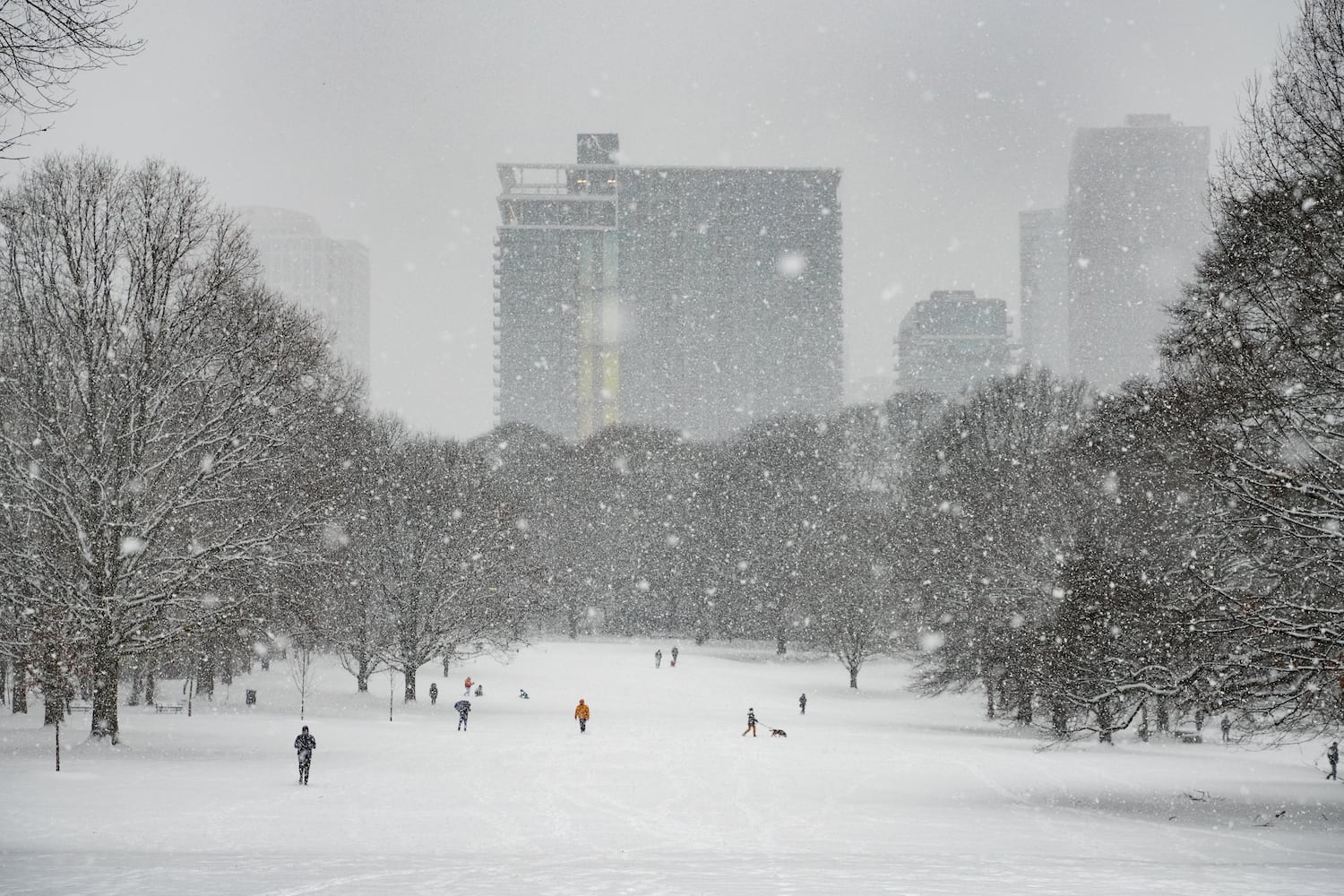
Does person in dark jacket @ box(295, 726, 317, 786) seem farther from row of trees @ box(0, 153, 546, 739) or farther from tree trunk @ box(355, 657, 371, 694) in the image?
tree trunk @ box(355, 657, 371, 694)

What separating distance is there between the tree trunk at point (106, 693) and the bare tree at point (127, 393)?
0.04 meters

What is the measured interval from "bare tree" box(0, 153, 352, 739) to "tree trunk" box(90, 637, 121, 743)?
0.04 metres

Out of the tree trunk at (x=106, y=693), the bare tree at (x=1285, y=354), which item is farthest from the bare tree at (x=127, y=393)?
the bare tree at (x=1285, y=354)

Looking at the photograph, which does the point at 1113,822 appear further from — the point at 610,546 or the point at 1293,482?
the point at 610,546

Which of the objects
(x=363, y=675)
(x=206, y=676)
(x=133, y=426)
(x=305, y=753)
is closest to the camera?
(x=305, y=753)

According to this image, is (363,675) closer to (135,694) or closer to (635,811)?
(135,694)

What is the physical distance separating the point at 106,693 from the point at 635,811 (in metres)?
12.5

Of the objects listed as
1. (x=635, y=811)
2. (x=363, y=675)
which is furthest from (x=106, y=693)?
(x=363, y=675)

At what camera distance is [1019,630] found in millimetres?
29109

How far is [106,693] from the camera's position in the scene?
75.3ft

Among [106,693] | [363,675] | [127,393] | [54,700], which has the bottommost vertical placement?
[363,675]

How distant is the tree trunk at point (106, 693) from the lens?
2153cm

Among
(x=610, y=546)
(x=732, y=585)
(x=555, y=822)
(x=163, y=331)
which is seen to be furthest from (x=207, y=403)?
(x=610, y=546)

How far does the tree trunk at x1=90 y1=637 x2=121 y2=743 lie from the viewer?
2153 centimetres
